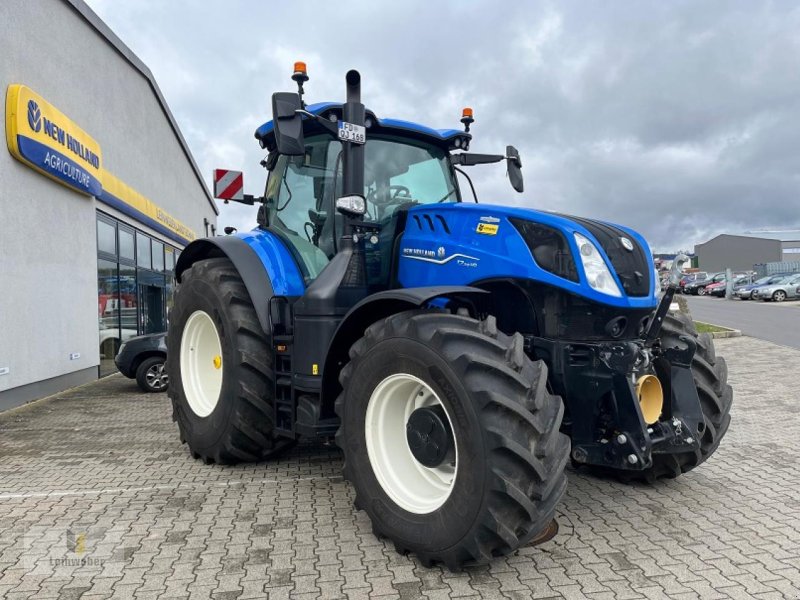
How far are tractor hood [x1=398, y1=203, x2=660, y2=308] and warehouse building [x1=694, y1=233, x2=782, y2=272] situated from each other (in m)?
72.1

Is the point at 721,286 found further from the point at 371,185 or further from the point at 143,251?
the point at 371,185

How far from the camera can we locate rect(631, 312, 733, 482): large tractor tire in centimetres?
385

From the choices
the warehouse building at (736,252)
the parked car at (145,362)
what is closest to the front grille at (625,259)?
the parked car at (145,362)

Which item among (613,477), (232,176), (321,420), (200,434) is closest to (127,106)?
(232,176)

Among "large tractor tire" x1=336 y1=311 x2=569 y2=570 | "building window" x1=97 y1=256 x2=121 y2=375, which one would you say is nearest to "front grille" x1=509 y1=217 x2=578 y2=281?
"large tractor tire" x1=336 y1=311 x2=569 y2=570

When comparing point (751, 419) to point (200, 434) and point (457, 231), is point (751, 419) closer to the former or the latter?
point (457, 231)

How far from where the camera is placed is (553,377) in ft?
10.8

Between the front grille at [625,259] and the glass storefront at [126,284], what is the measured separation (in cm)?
988

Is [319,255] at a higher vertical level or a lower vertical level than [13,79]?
lower

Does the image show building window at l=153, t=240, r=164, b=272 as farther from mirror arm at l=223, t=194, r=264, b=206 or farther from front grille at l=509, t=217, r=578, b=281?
front grille at l=509, t=217, r=578, b=281

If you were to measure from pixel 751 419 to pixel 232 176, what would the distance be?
230 inches

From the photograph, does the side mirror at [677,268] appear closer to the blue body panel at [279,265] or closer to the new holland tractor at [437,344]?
the new holland tractor at [437,344]

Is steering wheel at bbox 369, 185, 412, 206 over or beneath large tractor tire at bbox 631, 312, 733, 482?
over

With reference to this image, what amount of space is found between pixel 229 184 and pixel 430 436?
131 inches
